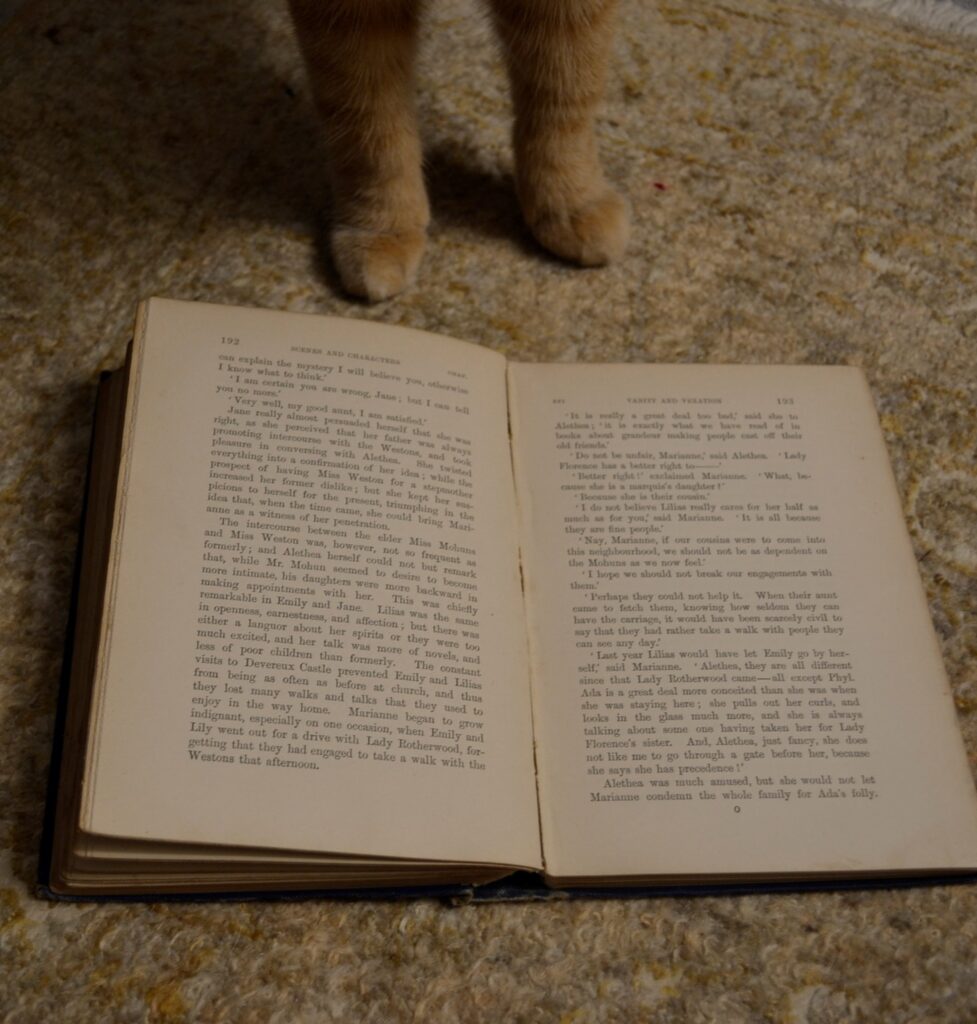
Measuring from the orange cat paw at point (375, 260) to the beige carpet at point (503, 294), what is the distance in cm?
2

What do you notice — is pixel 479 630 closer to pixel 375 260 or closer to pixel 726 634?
pixel 726 634

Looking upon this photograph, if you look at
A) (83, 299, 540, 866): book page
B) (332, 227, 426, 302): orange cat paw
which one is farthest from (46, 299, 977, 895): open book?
(332, 227, 426, 302): orange cat paw

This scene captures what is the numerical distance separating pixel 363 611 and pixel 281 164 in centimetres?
55

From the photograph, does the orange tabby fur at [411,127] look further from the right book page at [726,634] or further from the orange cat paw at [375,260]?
the right book page at [726,634]

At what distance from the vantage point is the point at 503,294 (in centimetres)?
100

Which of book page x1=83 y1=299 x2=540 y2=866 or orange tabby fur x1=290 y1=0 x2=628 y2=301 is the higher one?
orange tabby fur x1=290 y1=0 x2=628 y2=301

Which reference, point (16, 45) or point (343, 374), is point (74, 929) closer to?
point (343, 374)

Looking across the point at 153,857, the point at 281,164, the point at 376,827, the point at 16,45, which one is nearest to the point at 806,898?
the point at 376,827

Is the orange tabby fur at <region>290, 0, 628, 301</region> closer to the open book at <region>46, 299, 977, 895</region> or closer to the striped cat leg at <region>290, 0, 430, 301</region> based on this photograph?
the striped cat leg at <region>290, 0, 430, 301</region>

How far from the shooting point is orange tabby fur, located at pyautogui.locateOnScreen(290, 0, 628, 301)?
906 millimetres

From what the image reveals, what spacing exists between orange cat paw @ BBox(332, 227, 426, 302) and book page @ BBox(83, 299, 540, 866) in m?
0.14

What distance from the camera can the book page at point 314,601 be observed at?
67 cm

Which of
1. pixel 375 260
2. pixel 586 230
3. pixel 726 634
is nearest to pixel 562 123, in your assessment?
pixel 586 230

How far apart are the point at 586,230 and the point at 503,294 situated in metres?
0.09
